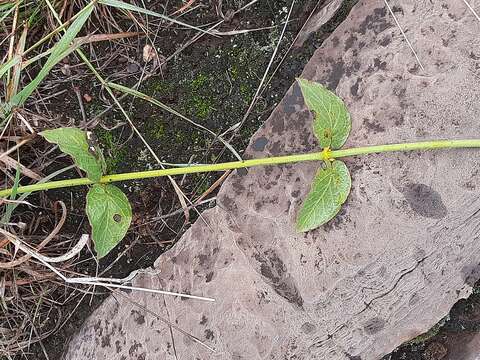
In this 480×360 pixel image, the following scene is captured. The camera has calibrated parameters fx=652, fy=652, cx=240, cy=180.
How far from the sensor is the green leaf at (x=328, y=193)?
148 centimetres

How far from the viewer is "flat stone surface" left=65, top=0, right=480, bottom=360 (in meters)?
1.49

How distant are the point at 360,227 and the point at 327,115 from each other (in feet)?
0.90

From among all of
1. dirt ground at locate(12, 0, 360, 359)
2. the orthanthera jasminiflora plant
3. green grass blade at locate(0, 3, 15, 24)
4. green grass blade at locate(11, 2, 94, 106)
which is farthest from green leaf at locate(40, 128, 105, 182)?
green grass blade at locate(0, 3, 15, 24)

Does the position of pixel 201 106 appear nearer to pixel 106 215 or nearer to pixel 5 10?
pixel 106 215

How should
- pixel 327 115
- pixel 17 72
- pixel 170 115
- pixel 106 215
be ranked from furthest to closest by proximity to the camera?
pixel 170 115 < pixel 17 72 < pixel 106 215 < pixel 327 115

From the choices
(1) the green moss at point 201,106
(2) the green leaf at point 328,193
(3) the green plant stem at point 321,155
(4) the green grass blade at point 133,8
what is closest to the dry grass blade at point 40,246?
(3) the green plant stem at point 321,155

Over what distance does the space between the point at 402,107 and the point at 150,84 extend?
71cm

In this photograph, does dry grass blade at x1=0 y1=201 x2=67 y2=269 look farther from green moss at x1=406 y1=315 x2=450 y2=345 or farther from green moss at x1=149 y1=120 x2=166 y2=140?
green moss at x1=406 y1=315 x2=450 y2=345

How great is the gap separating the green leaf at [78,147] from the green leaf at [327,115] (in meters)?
0.52

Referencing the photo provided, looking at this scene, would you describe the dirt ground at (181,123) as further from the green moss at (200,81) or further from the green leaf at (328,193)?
the green leaf at (328,193)

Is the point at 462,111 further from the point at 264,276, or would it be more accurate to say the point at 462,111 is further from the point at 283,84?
the point at 264,276

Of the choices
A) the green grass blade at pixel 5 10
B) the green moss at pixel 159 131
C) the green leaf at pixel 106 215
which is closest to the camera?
the green leaf at pixel 106 215

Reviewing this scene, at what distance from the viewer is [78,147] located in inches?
60.3

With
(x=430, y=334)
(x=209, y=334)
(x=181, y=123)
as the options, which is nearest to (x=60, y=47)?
(x=181, y=123)
